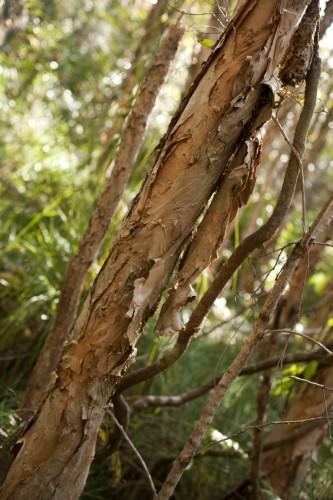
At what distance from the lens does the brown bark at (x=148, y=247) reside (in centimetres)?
148

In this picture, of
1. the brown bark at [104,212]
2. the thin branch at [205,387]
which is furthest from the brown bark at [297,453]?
the brown bark at [104,212]

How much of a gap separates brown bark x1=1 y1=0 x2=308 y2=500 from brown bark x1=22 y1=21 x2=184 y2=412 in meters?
0.74

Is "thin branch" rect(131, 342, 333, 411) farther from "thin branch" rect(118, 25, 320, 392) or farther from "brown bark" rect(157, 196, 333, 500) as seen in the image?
"brown bark" rect(157, 196, 333, 500)

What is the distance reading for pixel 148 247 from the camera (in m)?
1.56

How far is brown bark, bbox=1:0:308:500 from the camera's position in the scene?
4.87 ft

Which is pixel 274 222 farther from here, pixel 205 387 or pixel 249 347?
pixel 205 387

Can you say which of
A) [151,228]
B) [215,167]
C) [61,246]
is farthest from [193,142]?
[61,246]

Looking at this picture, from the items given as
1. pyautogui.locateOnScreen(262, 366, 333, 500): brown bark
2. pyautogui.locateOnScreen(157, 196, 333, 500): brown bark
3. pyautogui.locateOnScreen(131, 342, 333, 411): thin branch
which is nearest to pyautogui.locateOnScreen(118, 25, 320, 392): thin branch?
pyautogui.locateOnScreen(157, 196, 333, 500): brown bark

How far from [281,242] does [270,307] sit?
14.2 feet

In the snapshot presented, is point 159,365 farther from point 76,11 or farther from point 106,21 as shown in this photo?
point 106,21

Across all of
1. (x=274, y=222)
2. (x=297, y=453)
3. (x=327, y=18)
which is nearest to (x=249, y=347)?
(x=274, y=222)

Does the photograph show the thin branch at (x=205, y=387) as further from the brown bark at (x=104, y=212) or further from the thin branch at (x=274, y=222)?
the thin branch at (x=274, y=222)

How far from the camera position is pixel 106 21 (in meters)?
7.16

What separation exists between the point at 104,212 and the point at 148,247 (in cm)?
90
